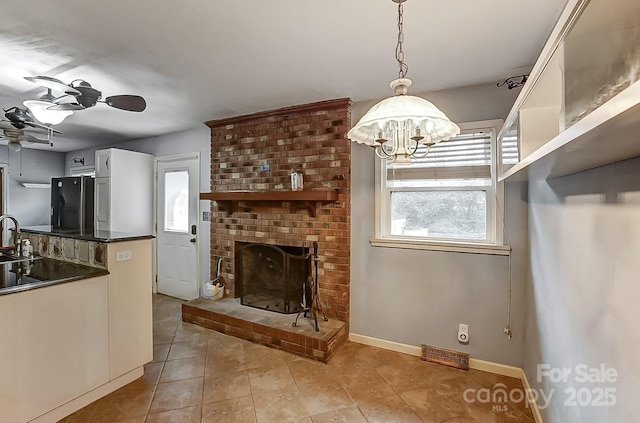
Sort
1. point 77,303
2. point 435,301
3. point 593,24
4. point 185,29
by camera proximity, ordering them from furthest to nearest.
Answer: point 435,301
point 77,303
point 185,29
point 593,24

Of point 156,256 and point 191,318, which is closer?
point 191,318

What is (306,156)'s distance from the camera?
3.13 m

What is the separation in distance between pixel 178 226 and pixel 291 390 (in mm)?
3065

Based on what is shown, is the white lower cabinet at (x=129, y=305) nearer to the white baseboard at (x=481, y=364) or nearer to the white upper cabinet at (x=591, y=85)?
the white baseboard at (x=481, y=364)

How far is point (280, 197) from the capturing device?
3.03m

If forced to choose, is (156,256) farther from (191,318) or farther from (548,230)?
(548,230)

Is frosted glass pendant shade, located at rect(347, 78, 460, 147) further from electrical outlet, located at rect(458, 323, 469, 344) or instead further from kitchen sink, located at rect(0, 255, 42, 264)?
kitchen sink, located at rect(0, 255, 42, 264)

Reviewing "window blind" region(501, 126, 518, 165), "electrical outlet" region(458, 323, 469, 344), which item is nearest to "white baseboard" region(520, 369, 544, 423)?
"electrical outlet" region(458, 323, 469, 344)

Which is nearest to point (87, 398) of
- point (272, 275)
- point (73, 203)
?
point (272, 275)

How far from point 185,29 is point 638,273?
91.9 inches

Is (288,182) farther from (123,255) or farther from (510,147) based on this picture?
→ (510,147)

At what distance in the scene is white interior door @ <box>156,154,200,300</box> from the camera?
4.08 m

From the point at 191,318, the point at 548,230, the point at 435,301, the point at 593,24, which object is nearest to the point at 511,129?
the point at 548,230

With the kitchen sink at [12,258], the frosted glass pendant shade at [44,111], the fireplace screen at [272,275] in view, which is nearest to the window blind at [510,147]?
the fireplace screen at [272,275]
